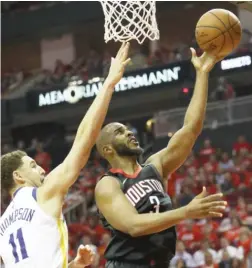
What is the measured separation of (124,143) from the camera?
160 inches

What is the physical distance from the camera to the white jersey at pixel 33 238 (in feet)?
11.0

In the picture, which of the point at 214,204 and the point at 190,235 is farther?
the point at 190,235

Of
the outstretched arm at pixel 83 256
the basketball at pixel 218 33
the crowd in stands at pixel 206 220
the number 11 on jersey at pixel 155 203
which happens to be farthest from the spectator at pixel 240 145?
the outstretched arm at pixel 83 256

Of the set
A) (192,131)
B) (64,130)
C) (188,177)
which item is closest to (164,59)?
(64,130)

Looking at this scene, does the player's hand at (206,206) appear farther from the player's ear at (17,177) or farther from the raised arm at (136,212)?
the player's ear at (17,177)

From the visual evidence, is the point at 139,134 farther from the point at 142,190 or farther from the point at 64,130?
the point at 142,190

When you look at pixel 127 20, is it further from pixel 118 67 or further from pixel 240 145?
pixel 240 145

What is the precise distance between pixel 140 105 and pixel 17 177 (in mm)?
13069

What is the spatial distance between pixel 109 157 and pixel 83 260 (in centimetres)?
61

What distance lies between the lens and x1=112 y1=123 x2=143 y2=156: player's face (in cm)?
404

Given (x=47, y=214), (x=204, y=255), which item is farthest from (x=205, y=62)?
(x=204, y=255)

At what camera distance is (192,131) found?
4.16m

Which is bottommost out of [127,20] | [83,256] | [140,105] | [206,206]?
[83,256]

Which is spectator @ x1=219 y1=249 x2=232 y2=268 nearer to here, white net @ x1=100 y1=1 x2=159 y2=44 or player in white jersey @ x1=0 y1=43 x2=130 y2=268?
white net @ x1=100 y1=1 x2=159 y2=44
